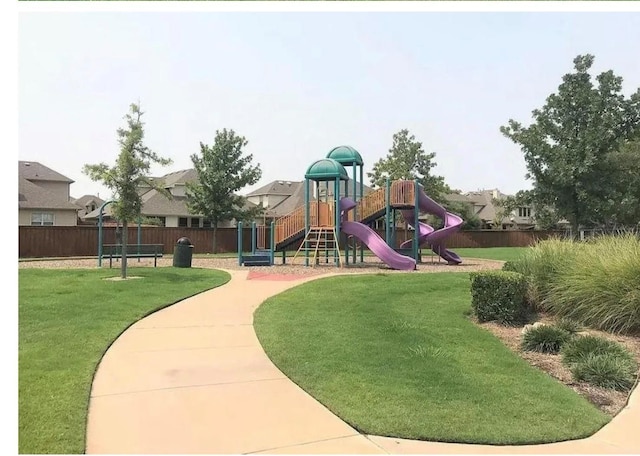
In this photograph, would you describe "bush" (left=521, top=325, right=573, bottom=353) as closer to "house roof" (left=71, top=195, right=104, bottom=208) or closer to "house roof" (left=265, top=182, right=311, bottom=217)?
"house roof" (left=265, top=182, right=311, bottom=217)

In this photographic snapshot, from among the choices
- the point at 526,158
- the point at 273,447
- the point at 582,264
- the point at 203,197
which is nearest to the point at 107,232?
the point at 203,197

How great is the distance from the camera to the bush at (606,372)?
6.04 m

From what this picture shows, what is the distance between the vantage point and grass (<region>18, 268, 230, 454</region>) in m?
4.34

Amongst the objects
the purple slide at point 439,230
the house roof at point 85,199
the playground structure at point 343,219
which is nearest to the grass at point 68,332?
the playground structure at point 343,219

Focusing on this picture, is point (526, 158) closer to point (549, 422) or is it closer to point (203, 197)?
point (203, 197)

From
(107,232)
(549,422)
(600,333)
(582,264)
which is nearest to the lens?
(549,422)

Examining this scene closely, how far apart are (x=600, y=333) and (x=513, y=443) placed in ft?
15.3

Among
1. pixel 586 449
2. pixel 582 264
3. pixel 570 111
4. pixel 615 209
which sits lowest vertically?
pixel 586 449

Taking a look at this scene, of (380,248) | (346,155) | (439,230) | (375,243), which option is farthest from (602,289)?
(346,155)

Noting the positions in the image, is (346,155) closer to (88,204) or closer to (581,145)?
(581,145)

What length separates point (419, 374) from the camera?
5.93m

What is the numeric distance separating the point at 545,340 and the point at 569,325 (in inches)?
37.1

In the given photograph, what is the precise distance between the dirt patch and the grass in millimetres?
4985

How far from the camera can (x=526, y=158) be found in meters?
32.9
